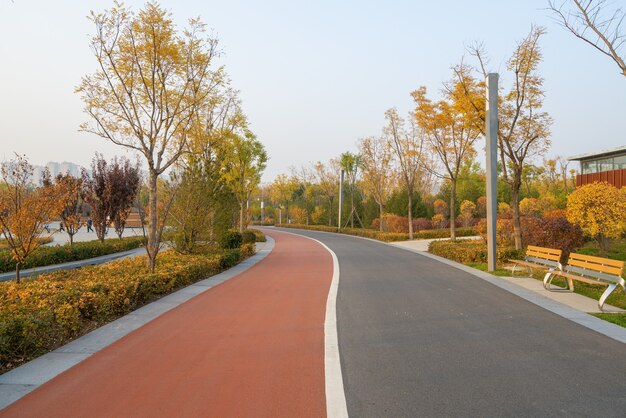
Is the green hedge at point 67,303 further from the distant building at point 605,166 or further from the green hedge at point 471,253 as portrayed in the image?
the distant building at point 605,166

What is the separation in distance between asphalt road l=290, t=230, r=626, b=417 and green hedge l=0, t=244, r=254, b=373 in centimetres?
358

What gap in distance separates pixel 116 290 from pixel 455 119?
1719 cm

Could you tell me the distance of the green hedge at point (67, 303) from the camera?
197 inches

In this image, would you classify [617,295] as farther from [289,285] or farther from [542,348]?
[289,285]

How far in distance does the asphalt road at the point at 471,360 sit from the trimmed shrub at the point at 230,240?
36.7 feet

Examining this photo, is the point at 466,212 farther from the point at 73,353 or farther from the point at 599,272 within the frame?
the point at 73,353

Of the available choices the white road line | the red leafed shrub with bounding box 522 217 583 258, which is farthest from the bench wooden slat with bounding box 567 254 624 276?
the red leafed shrub with bounding box 522 217 583 258

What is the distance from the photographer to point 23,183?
9953 millimetres

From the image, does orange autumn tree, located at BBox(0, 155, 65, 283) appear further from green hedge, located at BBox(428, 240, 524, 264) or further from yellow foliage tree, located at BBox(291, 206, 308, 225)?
yellow foliage tree, located at BBox(291, 206, 308, 225)

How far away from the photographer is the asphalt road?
3.83 m

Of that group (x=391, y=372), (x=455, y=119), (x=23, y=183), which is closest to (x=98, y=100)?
(x=23, y=183)

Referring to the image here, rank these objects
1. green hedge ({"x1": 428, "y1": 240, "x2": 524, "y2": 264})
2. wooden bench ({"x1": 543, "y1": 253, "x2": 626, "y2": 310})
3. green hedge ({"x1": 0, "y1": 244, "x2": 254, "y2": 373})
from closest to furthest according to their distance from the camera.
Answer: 1. green hedge ({"x1": 0, "y1": 244, "x2": 254, "y2": 373})
2. wooden bench ({"x1": 543, "y1": 253, "x2": 626, "y2": 310})
3. green hedge ({"x1": 428, "y1": 240, "x2": 524, "y2": 264})

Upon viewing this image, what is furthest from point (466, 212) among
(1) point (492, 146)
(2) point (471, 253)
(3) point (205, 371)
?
(3) point (205, 371)

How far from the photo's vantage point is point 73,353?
5.34 metres
